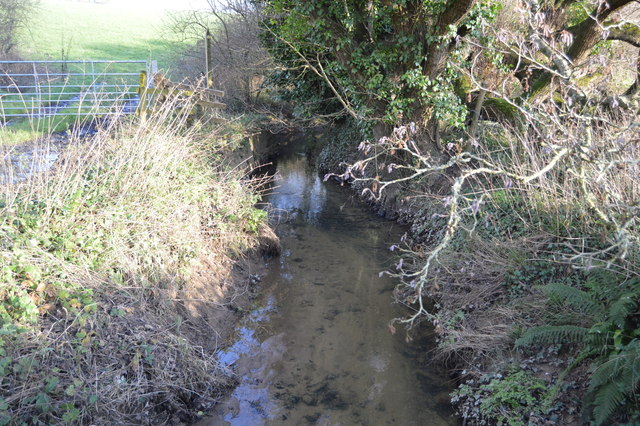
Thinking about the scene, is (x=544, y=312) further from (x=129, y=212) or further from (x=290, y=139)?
(x=290, y=139)

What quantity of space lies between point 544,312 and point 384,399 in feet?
6.97

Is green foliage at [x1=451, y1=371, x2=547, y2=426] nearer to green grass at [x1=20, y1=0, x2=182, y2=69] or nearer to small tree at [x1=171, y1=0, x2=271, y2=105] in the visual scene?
small tree at [x1=171, y1=0, x2=271, y2=105]

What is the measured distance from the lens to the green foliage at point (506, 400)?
450 centimetres

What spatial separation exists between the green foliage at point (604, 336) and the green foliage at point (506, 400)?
402 millimetres

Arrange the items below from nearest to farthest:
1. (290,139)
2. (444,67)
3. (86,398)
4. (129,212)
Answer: (86,398) < (129,212) < (444,67) < (290,139)

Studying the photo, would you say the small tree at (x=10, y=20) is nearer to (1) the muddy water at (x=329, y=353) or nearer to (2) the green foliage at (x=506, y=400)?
(1) the muddy water at (x=329, y=353)

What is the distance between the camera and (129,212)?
19.2 feet

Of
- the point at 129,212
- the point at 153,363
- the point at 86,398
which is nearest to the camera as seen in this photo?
the point at 86,398

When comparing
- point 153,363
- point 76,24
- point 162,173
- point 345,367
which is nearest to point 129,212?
point 162,173

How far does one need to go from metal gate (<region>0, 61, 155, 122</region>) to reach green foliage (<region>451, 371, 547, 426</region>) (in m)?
5.37

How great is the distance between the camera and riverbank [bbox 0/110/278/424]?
4.05m

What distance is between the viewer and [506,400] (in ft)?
15.2

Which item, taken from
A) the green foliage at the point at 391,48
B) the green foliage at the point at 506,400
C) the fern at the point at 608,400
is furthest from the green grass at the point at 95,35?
the fern at the point at 608,400

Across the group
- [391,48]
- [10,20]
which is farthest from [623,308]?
[10,20]
